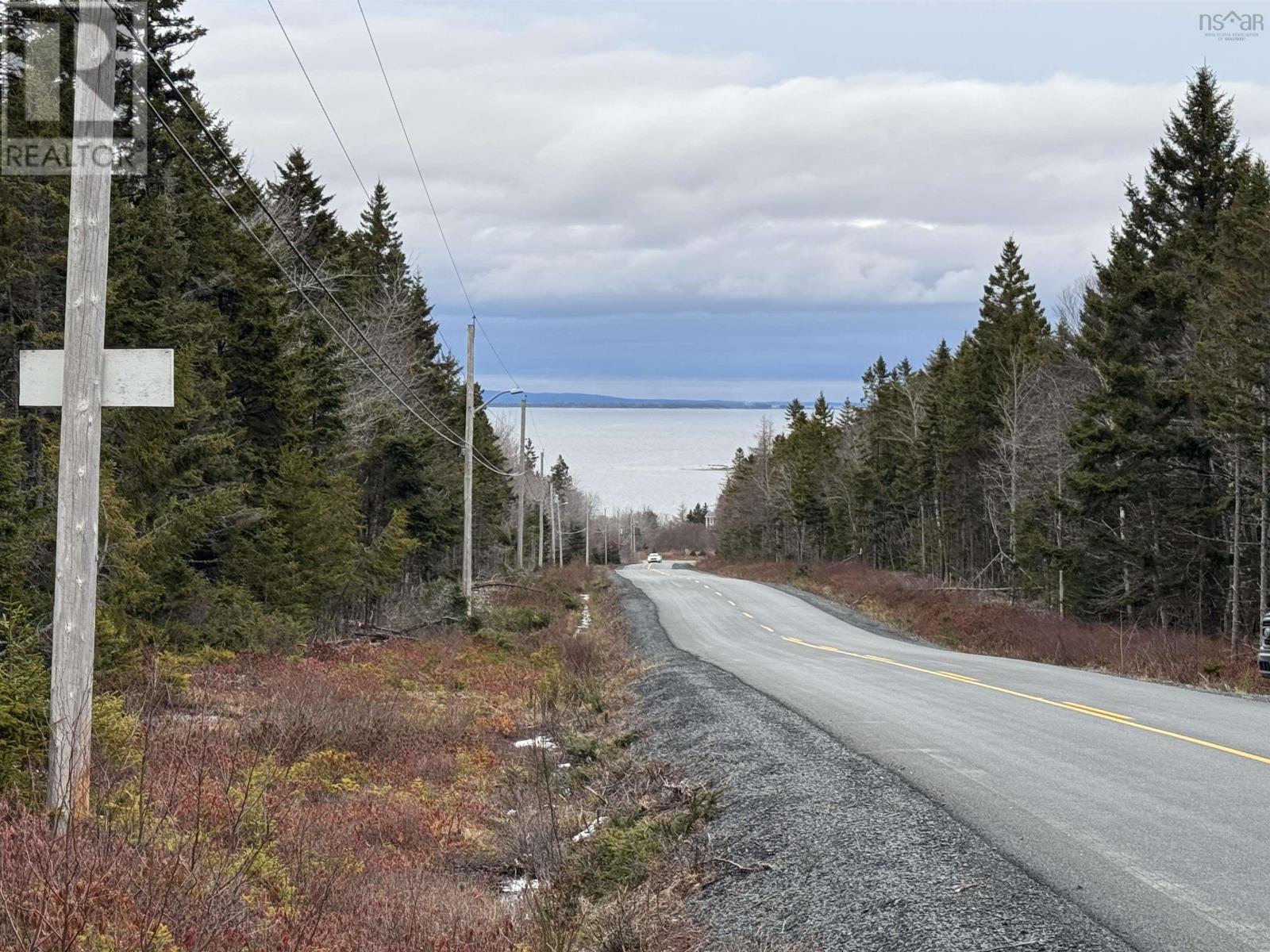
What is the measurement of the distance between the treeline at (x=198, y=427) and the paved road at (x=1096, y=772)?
6940mm

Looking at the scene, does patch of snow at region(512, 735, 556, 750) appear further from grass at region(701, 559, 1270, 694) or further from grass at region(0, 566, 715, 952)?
grass at region(701, 559, 1270, 694)

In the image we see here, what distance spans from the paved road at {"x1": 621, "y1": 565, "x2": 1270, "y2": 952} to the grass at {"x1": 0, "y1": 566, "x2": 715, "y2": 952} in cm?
226

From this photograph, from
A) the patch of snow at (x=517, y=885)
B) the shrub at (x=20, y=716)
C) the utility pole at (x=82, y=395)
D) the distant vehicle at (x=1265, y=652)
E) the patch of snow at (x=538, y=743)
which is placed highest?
the utility pole at (x=82, y=395)

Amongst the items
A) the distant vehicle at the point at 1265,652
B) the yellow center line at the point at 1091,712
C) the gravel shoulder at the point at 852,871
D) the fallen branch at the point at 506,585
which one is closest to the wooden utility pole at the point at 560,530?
the fallen branch at the point at 506,585

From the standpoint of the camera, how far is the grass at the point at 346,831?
493 centimetres

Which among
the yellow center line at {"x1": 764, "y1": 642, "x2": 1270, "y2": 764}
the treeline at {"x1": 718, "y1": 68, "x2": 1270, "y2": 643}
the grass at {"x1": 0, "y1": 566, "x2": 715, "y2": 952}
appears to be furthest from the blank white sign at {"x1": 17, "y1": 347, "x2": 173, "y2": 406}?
the treeline at {"x1": 718, "y1": 68, "x2": 1270, "y2": 643}

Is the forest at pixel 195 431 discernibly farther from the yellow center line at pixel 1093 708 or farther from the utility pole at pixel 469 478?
the yellow center line at pixel 1093 708

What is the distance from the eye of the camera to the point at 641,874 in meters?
7.07

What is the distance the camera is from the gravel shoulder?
5367 millimetres

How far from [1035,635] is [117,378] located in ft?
89.9

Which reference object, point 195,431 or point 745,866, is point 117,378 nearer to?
point 745,866

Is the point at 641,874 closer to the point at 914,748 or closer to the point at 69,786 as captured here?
the point at 69,786

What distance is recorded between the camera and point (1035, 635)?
2939 centimetres

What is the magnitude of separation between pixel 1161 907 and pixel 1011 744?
5283 mm
